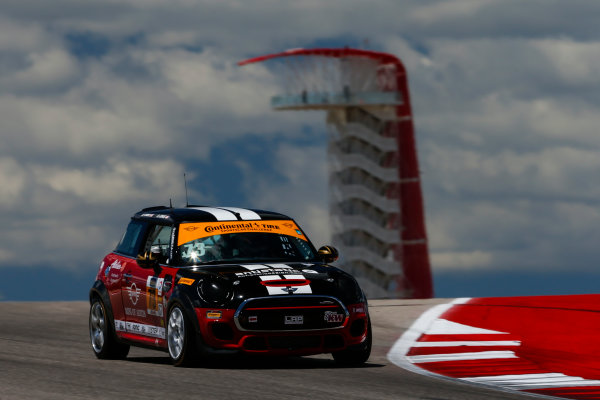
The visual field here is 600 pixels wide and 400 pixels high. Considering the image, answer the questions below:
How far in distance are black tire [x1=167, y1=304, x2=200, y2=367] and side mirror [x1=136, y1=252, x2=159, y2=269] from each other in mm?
654

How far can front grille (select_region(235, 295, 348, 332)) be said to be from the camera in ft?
35.2

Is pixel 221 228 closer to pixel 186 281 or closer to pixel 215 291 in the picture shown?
pixel 186 281

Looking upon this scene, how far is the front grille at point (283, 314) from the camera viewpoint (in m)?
10.7

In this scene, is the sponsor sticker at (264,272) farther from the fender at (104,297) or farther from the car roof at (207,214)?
the fender at (104,297)

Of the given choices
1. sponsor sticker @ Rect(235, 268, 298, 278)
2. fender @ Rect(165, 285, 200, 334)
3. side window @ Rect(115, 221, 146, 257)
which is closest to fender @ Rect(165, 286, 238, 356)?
fender @ Rect(165, 285, 200, 334)

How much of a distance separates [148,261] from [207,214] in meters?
0.80

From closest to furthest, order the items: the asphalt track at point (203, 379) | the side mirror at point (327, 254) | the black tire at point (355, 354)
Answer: the asphalt track at point (203, 379), the black tire at point (355, 354), the side mirror at point (327, 254)

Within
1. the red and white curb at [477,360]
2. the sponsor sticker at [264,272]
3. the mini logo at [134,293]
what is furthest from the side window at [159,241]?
the red and white curb at [477,360]

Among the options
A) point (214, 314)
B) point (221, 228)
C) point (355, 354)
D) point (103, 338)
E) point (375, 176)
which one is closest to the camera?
point (214, 314)

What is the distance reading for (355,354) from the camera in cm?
1123

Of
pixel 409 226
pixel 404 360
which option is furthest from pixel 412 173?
pixel 404 360

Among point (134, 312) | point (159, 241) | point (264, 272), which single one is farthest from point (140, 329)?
point (264, 272)

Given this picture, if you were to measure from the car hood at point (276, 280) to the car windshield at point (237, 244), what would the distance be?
268 millimetres

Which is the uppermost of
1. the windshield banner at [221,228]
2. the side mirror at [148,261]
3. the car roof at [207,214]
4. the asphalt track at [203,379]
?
the car roof at [207,214]
